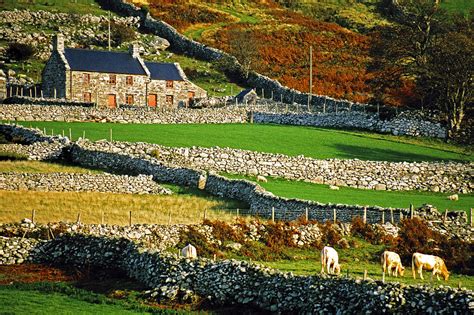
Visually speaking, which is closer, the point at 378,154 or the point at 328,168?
the point at 328,168

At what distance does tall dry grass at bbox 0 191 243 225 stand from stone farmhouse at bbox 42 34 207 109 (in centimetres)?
3746

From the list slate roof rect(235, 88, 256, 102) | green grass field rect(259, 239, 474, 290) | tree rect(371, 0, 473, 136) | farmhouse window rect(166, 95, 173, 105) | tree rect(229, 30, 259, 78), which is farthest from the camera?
tree rect(229, 30, 259, 78)

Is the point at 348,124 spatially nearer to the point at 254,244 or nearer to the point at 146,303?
the point at 254,244

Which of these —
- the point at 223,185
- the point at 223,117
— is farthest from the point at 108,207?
the point at 223,117

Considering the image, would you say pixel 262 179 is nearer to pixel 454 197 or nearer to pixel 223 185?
pixel 223 185

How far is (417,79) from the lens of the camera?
74750 mm

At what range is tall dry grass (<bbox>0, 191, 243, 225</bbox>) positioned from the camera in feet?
131

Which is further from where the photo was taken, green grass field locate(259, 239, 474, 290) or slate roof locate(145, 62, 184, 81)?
slate roof locate(145, 62, 184, 81)

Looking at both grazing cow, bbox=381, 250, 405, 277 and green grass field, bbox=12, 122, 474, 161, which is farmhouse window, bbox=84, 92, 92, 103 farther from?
grazing cow, bbox=381, 250, 405, 277

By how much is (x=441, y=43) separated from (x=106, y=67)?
3313 cm

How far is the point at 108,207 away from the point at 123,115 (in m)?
31.1

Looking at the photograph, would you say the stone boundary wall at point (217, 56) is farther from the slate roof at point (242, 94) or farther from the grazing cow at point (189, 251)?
the grazing cow at point (189, 251)

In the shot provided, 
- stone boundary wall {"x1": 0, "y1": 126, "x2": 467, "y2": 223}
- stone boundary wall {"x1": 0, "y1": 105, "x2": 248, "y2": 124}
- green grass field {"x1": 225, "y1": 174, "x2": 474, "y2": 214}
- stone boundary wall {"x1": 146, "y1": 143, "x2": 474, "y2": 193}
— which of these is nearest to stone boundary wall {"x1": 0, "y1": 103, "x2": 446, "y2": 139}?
stone boundary wall {"x1": 0, "y1": 105, "x2": 248, "y2": 124}

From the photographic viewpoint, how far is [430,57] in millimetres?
74062
